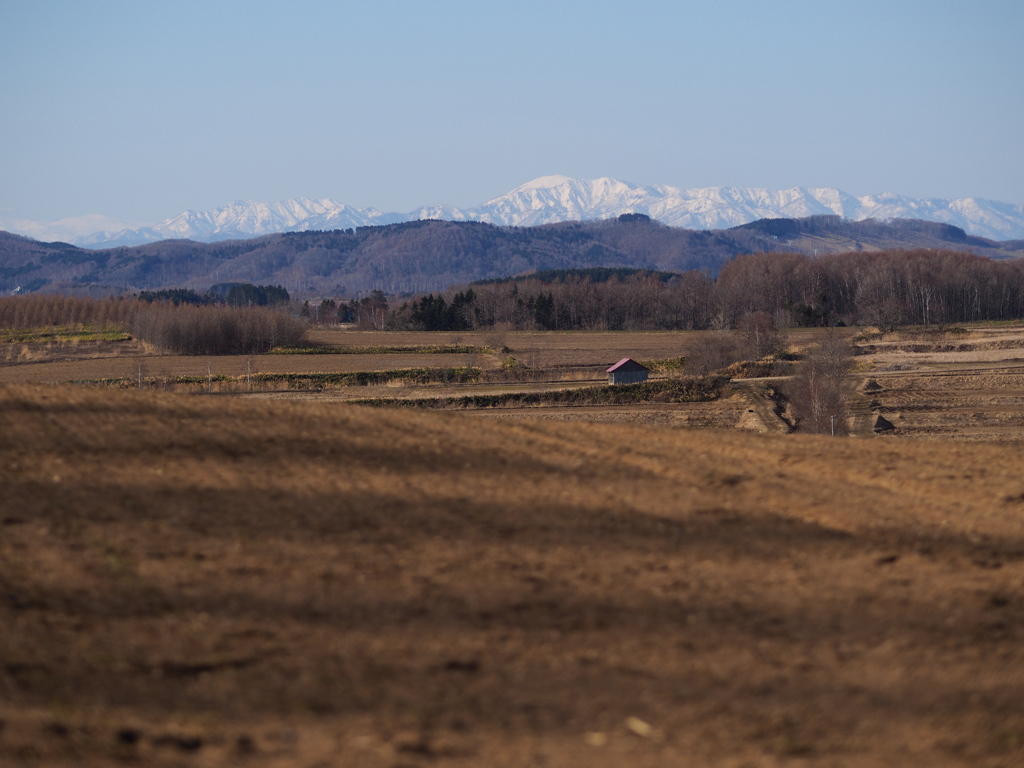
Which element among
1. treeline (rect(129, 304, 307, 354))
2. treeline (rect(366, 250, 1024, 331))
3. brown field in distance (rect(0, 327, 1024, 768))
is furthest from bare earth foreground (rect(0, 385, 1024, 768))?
treeline (rect(366, 250, 1024, 331))

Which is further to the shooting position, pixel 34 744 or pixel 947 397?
pixel 947 397

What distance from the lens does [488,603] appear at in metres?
8.97

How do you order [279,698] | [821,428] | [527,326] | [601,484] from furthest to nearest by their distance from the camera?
[527,326]
[821,428]
[601,484]
[279,698]

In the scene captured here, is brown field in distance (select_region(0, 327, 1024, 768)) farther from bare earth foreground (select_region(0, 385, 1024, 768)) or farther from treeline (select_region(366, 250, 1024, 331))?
treeline (select_region(366, 250, 1024, 331))

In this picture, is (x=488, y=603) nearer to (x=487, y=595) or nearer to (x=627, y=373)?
(x=487, y=595)

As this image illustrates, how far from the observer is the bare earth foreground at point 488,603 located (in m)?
6.62

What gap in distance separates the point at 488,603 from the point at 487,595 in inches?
7.0

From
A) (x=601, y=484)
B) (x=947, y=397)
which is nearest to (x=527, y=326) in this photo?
(x=947, y=397)

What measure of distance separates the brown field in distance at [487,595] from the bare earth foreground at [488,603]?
33mm

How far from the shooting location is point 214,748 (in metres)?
6.35

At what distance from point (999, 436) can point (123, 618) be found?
3740 cm

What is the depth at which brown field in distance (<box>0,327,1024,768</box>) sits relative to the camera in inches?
262

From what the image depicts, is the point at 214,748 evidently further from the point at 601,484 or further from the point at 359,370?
the point at 359,370

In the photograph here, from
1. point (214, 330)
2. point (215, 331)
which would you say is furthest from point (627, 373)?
point (214, 330)
